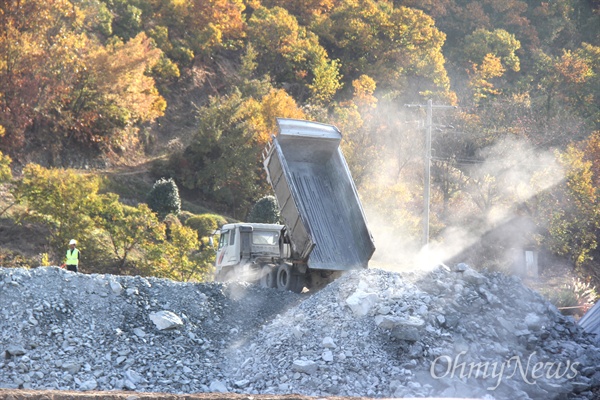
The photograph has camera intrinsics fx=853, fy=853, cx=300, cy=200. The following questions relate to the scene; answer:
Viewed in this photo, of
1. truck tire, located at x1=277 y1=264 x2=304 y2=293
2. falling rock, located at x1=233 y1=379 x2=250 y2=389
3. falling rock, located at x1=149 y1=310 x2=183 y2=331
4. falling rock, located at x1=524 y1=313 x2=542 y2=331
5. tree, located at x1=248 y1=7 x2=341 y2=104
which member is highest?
tree, located at x1=248 y1=7 x2=341 y2=104

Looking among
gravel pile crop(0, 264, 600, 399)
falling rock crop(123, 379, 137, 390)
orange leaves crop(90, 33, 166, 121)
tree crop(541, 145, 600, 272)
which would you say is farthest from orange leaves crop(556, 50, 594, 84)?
falling rock crop(123, 379, 137, 390)

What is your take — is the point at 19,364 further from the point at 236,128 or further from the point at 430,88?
the point at 430,88

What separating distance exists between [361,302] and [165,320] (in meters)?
3.57

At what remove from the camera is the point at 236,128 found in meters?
37.6

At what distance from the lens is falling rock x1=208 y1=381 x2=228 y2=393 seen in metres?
13.6

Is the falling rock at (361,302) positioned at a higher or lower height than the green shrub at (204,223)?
lower

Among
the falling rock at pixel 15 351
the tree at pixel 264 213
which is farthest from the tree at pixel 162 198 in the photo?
the falling rock at pixel 15 351

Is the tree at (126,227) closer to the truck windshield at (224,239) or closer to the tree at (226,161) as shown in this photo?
the truck windshield at (224,239)

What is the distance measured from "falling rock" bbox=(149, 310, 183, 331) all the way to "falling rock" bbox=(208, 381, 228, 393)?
1953 millimetres

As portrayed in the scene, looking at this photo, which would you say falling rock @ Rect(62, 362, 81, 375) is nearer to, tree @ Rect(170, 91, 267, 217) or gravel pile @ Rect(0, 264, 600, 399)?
gravel pile @ Rect(0, 264, 600, 399)

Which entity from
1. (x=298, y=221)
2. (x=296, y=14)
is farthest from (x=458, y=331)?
(x=296, y=14)

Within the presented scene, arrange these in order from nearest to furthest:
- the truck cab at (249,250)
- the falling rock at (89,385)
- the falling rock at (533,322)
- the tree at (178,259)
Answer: the falling rock at (89,385) → the falling rock at (533,322) → the truck cab at (249,250) → the tree at (178,259)

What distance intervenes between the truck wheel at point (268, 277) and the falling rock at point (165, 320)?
439cm

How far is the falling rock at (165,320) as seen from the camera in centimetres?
1541
